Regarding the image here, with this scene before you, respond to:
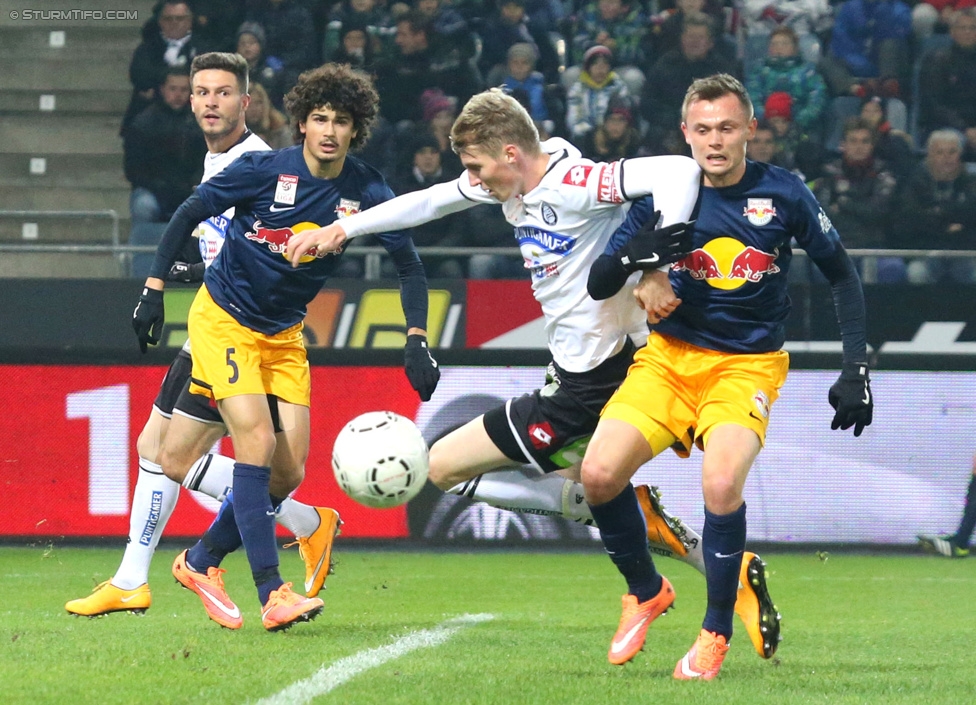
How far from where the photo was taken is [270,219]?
18.1 feet

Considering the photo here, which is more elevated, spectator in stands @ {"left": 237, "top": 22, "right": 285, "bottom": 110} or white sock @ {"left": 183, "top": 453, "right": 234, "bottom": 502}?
spectator in stands @ {"left": 237, "top": 22, "right": 285, "bottom": 110}

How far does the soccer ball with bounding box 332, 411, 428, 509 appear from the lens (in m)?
5.07

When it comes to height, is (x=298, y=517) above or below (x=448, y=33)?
below

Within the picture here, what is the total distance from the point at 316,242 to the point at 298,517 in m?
1.48

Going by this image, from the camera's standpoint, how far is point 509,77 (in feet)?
41.1

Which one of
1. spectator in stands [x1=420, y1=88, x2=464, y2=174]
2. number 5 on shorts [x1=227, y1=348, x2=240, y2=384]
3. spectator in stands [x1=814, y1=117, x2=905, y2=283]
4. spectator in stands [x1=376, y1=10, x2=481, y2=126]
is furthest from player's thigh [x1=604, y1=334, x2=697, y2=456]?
spectator in stands [x1=376, y1=10, x2=481, y2=126]

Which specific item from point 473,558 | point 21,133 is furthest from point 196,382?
point 21,133

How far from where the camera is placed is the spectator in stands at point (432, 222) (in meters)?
10.1

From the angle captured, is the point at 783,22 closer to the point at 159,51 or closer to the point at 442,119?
the point at 442,119

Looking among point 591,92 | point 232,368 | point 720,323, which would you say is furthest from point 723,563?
point 591,92

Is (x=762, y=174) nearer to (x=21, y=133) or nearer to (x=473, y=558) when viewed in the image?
(x=473, y=558)

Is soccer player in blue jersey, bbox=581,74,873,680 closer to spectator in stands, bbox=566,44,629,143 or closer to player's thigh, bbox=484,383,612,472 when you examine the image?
player's thigh, bbox=484,383,612,472

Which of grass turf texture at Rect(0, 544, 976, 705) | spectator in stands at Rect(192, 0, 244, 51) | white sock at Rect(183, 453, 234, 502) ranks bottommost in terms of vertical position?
grass turf texture at Rect(0, 544, 976, 705)

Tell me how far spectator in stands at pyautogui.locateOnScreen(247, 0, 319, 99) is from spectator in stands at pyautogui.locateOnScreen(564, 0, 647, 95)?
8.16 ft
